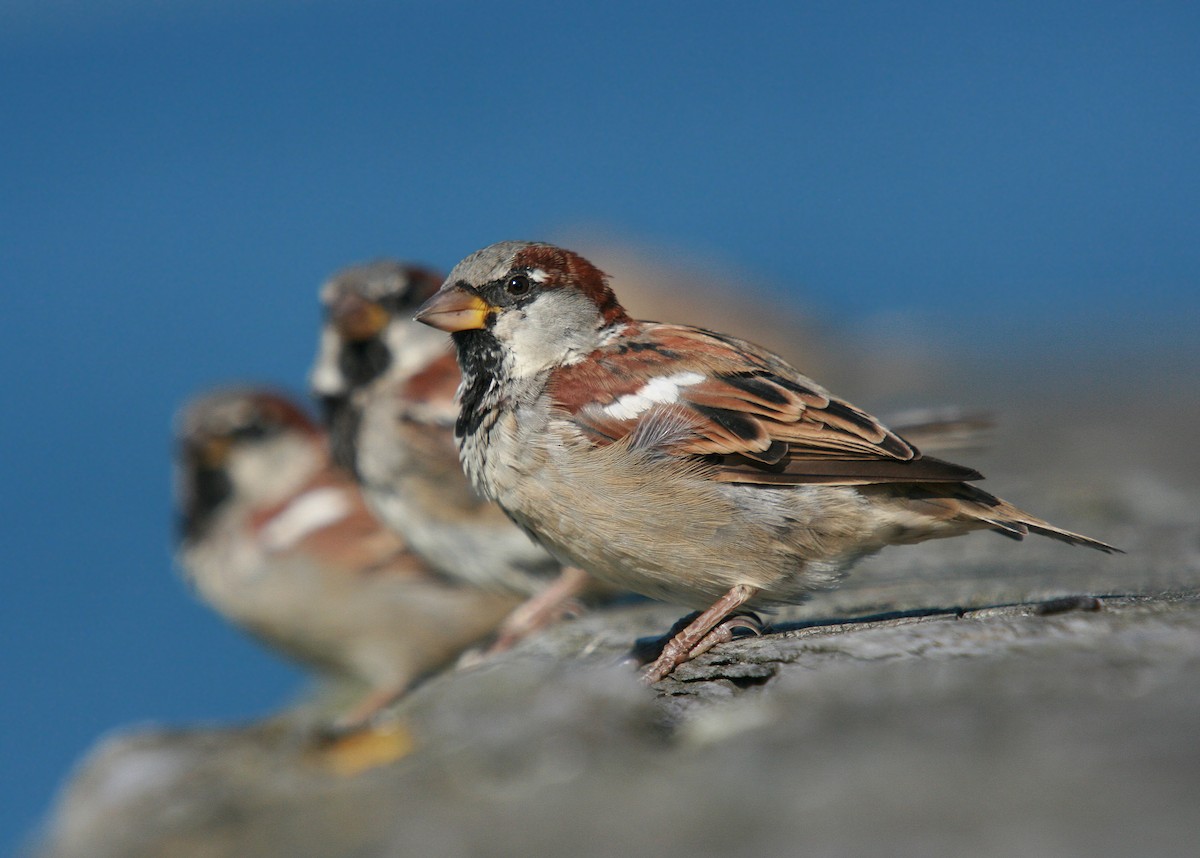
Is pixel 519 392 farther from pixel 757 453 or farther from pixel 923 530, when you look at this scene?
pixel 923 530

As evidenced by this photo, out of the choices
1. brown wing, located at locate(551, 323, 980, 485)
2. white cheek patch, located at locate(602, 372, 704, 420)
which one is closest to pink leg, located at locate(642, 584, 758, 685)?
brown wing, located at locate(551, 323, 980, 485)

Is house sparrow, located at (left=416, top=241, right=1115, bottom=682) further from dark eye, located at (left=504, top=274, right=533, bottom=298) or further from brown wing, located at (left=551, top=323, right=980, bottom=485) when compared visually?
dark eye, located at (left=504, top=274, right=533, bottom=298)

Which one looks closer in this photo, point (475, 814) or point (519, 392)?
point (475, 814)

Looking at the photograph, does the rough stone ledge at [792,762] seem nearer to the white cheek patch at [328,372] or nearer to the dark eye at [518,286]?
the dark eye at [518,286]

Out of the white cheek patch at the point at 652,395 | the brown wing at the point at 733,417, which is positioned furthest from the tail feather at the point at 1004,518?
the white cheek patch at the point at 652,395

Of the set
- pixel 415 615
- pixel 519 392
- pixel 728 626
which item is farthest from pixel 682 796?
pixel 415 615

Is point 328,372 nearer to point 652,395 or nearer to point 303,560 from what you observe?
point 303,560

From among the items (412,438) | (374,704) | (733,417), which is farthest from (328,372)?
(733,417)
